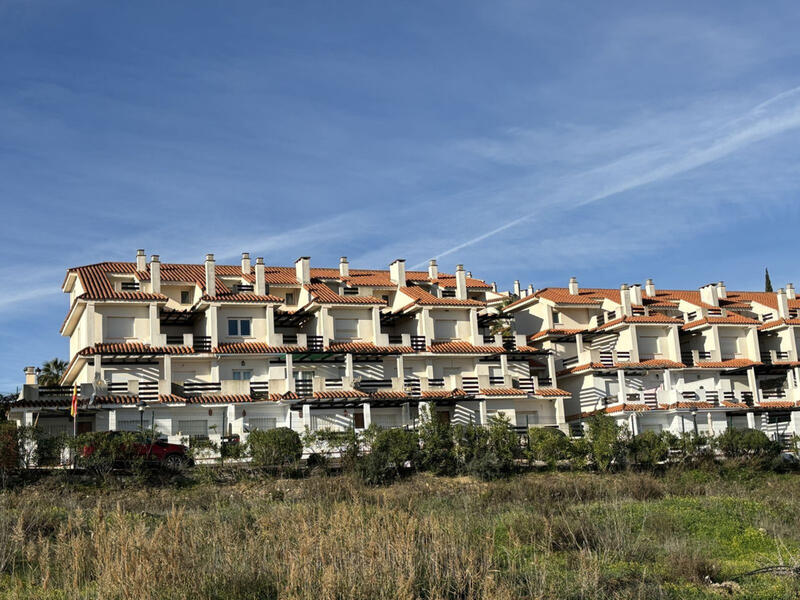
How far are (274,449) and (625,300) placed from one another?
102 feet

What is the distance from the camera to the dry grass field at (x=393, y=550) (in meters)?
13.3

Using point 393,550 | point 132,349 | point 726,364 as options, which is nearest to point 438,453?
point 132,349

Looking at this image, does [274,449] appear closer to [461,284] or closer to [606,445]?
[606,445]

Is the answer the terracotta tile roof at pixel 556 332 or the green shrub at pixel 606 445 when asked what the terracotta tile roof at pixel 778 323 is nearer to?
the terracotta tile roof at pixel 556 332

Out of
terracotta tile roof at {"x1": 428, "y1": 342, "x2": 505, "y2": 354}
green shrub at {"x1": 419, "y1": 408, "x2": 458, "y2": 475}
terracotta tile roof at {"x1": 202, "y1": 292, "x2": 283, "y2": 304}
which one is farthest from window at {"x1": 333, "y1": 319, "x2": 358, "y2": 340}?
green shrub at {"x1": 419, "y1": 408, "x2": 458, "y2": 475}

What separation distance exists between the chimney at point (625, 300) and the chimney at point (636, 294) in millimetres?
369

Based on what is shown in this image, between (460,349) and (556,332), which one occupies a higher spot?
(556,332)

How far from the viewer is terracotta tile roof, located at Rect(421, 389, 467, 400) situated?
52625mm

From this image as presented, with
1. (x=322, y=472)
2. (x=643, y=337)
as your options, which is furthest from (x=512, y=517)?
(x=643, y=337)

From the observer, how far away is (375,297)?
58.2 metres

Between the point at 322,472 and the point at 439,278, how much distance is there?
28.6 meters

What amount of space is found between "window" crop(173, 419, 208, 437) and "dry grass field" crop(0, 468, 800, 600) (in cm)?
1594

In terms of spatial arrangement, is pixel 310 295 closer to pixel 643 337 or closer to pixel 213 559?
pixel 643 337

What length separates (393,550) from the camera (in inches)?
559
